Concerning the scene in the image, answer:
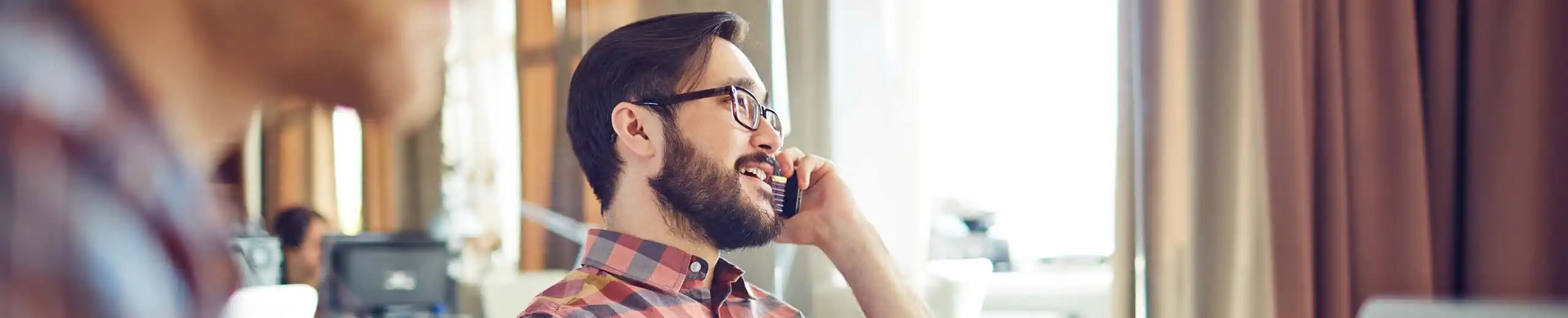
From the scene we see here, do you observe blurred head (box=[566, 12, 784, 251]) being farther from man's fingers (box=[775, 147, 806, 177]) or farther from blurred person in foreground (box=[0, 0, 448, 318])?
blurred person in foreground (box=[0, 0, 448, 318])


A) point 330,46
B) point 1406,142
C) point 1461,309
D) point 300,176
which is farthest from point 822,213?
point 330,46

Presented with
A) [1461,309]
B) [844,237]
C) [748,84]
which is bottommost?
[1461,309]

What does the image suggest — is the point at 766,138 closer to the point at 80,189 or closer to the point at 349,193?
the point at 349,193

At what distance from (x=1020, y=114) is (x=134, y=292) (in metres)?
1.95

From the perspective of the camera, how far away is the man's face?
1.30m

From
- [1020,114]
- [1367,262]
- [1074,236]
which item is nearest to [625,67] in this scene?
[1020,114]

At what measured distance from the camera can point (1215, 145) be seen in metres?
2.01

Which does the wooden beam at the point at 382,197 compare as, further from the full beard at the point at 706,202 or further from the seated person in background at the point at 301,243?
the full beard at the point at 706,202

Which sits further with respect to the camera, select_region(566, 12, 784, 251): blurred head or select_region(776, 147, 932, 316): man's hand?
select_region(776, 147, 932, 316): man's hand

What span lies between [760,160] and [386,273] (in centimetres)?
46

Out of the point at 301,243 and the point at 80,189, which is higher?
the point at 80,189

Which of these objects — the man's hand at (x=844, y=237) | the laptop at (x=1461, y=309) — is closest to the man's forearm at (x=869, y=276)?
the man's hand at (x=844, y=237)

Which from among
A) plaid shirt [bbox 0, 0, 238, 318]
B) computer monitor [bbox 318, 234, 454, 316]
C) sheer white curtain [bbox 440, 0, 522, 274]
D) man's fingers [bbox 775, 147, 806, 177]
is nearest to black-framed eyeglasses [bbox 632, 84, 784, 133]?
man's fingers [bbox 775, 147, 806, 177]

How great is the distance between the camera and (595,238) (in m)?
1.24
